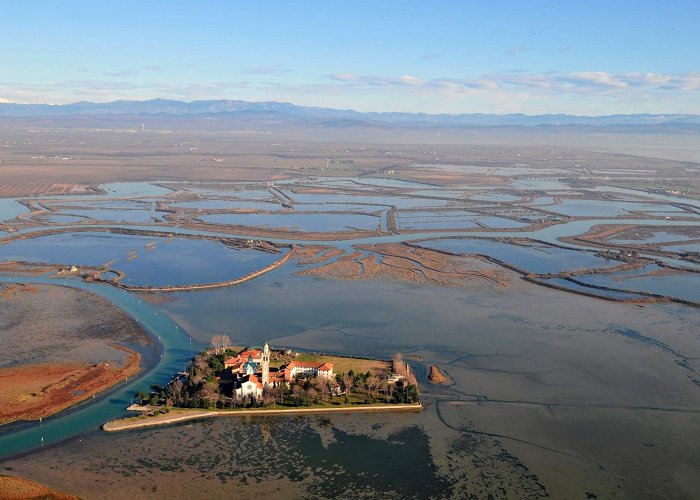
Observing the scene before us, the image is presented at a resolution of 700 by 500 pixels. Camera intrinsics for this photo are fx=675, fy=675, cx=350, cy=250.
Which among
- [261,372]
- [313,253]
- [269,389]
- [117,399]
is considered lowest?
[117,399]

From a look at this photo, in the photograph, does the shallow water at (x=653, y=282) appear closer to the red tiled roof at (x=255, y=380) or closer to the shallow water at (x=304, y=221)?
the shallow water at (x=304, y=221)

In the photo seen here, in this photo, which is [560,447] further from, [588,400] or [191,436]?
[191,436]

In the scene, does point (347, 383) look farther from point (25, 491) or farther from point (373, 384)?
point (25, 491)

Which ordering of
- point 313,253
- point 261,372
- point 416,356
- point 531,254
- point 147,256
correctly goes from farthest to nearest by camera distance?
point 531,254
point 313,253
point 147,256
point 416,356
point 261,372

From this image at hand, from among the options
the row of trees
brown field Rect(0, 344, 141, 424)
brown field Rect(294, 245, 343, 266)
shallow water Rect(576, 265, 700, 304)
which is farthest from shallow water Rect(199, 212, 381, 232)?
the row of trees

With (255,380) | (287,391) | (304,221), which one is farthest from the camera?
(304,221)

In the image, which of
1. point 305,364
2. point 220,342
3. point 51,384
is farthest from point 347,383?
point 51,384

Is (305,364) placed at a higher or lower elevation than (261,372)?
lower

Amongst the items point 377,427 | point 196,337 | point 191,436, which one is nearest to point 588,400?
point 377,427
